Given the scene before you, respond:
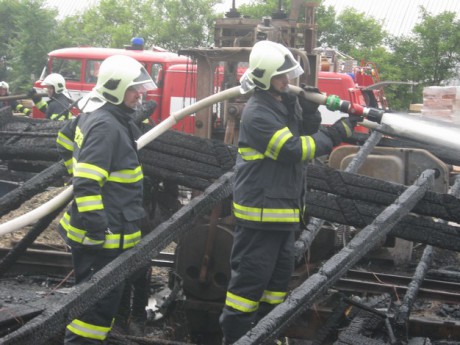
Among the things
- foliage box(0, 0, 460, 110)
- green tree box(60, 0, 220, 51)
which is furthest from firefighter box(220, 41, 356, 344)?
green tree box(60, 0, 220, 51)

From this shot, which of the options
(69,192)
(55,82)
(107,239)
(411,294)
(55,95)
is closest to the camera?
(107,239)

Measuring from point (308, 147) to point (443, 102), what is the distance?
5.20 metres

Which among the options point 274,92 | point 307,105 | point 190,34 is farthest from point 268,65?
point 190,34

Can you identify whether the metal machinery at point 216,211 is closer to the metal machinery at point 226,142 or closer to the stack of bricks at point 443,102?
the metal machinery at point 226,142

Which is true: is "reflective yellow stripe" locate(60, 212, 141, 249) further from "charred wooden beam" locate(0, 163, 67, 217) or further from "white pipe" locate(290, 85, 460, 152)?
"white pipe" locate(290, 85, 460, 152)

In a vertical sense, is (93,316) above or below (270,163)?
below

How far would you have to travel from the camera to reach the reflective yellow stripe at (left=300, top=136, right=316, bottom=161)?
174 inches

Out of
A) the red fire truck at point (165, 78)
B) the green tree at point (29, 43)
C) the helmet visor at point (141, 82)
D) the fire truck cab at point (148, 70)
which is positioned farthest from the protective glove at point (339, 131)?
the green tree at point (29, 43)

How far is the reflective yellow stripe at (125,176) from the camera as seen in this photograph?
14.5 ft

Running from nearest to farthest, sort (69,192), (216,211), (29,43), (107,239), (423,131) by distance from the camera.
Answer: (107,239) → (423,131) → (69,192) → (216,211) → (29,43)

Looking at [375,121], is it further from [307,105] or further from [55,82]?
[55,82]

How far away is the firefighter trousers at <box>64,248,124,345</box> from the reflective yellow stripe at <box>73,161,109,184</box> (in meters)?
0.52

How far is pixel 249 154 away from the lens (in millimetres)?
4602

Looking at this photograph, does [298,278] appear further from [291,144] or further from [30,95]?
[30,95]
